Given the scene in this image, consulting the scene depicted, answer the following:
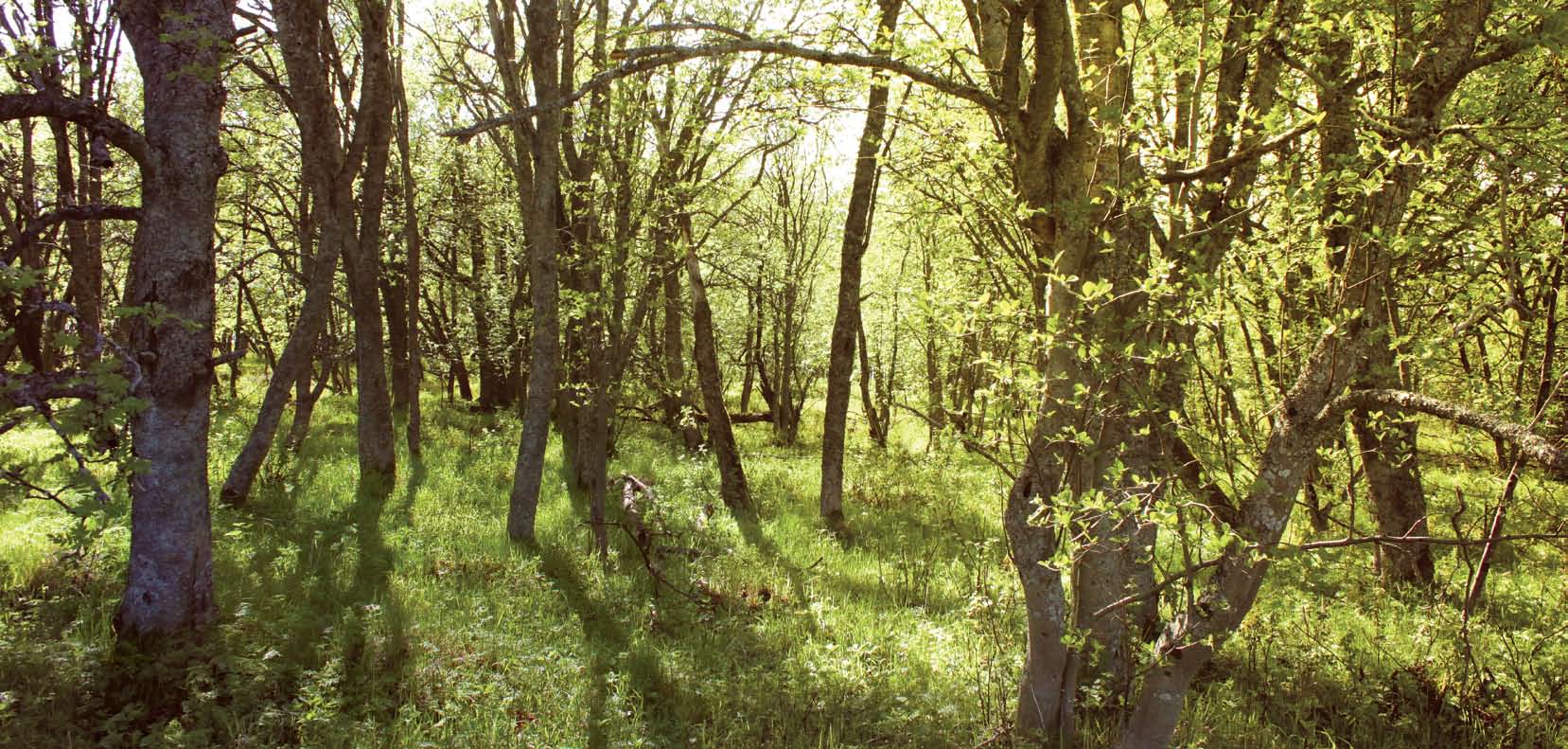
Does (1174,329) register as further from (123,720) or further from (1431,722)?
(123,720)

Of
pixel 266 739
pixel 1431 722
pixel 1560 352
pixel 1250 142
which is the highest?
pixel 1250 142

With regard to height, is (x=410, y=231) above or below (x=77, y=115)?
above

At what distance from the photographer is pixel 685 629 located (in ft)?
21.4

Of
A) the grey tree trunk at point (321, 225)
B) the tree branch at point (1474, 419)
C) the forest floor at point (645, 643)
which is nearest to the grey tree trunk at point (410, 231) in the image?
the forest floor at point (645, 643)

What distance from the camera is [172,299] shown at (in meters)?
4.74

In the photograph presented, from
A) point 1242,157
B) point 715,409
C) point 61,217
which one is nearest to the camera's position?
point 1242,157

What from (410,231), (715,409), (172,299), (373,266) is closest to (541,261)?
(373,266)

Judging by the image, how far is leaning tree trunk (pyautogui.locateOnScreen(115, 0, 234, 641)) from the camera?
4648 millimetres

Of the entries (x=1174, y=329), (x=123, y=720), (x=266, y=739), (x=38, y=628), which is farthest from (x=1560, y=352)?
(x=38, y=628)

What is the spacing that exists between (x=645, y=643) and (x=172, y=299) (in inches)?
159

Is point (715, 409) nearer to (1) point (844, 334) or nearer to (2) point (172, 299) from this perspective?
(1) point (844, 334)

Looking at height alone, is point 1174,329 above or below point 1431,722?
above

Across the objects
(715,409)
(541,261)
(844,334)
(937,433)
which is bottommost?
(715,409)

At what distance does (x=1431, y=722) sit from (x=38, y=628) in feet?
31.4
